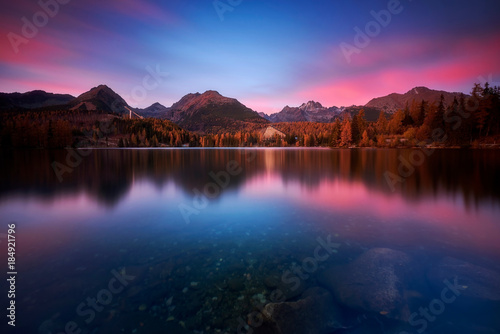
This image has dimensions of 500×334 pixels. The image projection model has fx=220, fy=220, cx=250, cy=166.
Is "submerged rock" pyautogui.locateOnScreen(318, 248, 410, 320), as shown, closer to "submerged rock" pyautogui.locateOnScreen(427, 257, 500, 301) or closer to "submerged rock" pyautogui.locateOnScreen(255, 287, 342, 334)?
"submerged rock" pyautogui.locateOnScreen(255, 287, 342, 334)

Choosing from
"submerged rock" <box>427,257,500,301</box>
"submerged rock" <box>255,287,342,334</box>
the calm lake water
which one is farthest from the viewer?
"submerged rock" <box>427,257,500,301</box>

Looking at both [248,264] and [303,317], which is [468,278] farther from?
[248,264]

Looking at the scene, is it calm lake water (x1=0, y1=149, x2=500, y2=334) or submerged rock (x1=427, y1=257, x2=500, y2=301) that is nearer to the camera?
calm lake water (x1=0, y1=149, x2=500, y2=334)

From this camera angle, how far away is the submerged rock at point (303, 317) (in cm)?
592

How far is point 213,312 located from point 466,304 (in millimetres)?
7672

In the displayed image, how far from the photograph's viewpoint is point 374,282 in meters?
7.77

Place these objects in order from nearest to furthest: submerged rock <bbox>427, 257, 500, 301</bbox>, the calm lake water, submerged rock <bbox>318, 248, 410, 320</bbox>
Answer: the calm lake water
submerged rock <bbox>318, 248, 410, 320</bbox>
submerged rock <bbox>427, 257, 500, 301</bbox>

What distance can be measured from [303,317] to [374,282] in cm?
326

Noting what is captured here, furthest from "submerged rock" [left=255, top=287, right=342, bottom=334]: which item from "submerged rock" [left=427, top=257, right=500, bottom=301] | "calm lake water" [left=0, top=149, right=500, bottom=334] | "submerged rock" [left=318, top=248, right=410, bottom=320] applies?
"submerged rock" [left=427, top=257, right=500, bottom=301]

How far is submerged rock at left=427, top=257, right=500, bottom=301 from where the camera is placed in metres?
7.13

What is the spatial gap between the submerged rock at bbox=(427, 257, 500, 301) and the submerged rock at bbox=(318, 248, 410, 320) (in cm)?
93

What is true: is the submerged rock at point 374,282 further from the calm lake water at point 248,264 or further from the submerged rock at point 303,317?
the submerged rock at point 303,317

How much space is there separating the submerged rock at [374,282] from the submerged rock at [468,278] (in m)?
0.93

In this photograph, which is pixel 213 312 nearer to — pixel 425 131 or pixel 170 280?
pixel 170 280
